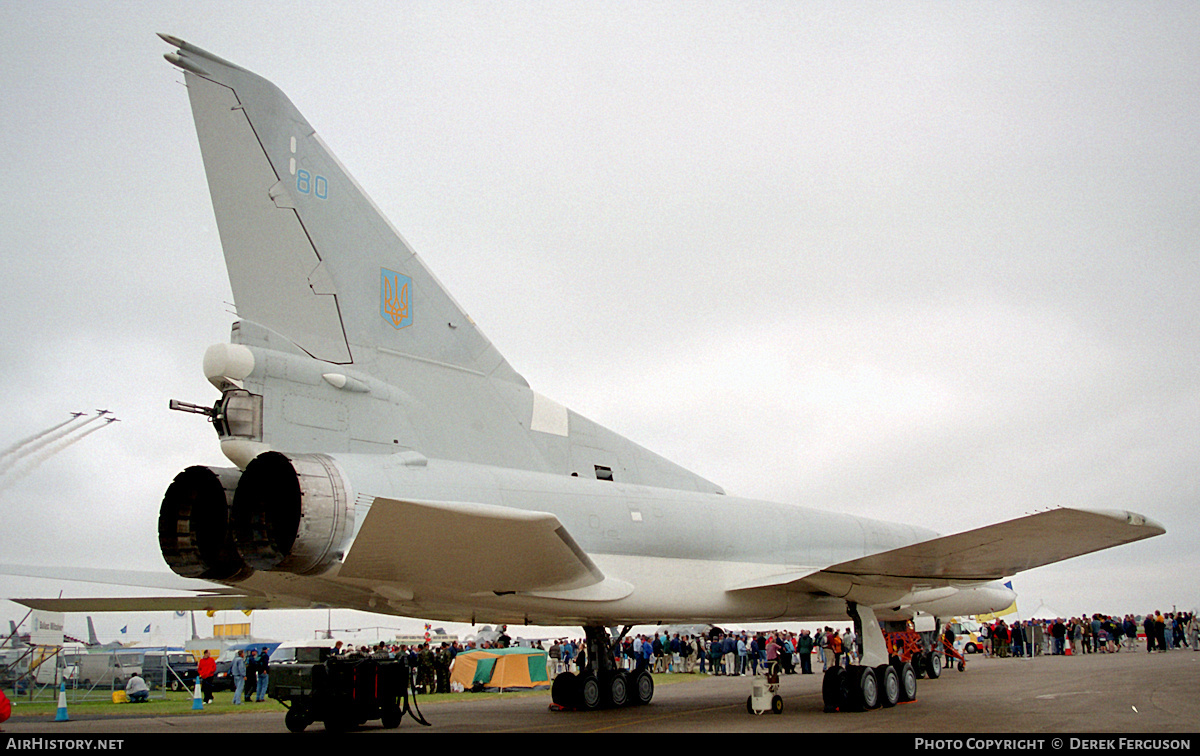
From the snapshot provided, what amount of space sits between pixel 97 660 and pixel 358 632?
7479 mm

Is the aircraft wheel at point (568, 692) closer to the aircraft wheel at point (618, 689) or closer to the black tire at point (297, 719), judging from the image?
the aircraft wheel at point (618, 689)

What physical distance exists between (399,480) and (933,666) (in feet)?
45.5

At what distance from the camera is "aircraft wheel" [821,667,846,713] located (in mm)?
10258

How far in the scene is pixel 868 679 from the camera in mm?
10281

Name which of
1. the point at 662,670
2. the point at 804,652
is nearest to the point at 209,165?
the point at 804,652

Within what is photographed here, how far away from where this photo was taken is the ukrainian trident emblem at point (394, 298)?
26.6 ft

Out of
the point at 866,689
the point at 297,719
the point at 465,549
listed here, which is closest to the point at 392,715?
the point at 297,719

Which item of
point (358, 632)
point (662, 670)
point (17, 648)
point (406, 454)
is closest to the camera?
point (406, 454)

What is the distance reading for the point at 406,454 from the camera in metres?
7.45

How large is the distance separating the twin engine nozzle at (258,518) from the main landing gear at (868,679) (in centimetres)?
645

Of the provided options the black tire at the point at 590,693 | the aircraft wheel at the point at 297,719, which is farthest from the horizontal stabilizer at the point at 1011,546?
the aircraft wheel at the point at 297,719

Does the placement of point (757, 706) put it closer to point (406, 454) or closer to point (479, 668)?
point (406, 454)

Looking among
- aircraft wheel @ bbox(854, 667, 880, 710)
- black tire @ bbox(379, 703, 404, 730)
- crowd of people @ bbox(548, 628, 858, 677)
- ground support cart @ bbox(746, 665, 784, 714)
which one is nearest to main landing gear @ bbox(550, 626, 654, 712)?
ground support cart @ bbox(746, 665, 784, 714)

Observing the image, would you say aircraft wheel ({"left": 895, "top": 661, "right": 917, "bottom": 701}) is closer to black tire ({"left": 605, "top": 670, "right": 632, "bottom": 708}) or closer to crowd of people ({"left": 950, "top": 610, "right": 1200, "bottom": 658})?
black tire ({"left": 605, "top": 670, "right": 632, "bottom": 708})
